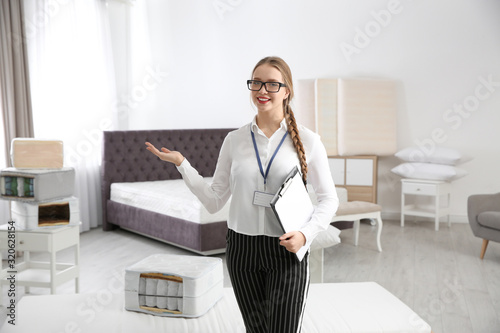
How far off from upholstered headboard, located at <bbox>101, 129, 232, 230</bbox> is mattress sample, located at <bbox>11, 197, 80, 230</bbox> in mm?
2366

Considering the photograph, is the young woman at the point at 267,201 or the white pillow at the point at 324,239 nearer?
the young woman at the point at 267,201

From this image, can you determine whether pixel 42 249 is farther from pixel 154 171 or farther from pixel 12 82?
pixel 154 171

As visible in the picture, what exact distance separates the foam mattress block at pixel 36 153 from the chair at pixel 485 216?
11.9ft

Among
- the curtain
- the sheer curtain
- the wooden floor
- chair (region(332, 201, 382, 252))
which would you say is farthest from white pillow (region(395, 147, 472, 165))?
the curtain

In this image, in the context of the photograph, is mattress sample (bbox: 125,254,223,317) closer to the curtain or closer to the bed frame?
the bed frame

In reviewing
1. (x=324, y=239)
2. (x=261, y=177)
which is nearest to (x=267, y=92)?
(x=261, y=177)

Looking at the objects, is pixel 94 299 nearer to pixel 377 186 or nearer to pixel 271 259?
pixel 271 259

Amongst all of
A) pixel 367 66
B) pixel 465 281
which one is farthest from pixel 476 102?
pixel 465 281

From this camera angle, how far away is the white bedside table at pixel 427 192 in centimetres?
573

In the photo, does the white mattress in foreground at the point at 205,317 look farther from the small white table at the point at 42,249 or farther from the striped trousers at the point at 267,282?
the small white table at the point at 42,249

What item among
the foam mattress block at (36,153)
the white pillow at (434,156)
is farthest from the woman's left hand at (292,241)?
the white pillow at (434,156)

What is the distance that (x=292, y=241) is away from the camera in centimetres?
148

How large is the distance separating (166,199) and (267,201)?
3571 millimetres

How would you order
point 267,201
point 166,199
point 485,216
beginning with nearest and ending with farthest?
point 267,201 → point 485,216 → point 166,199
